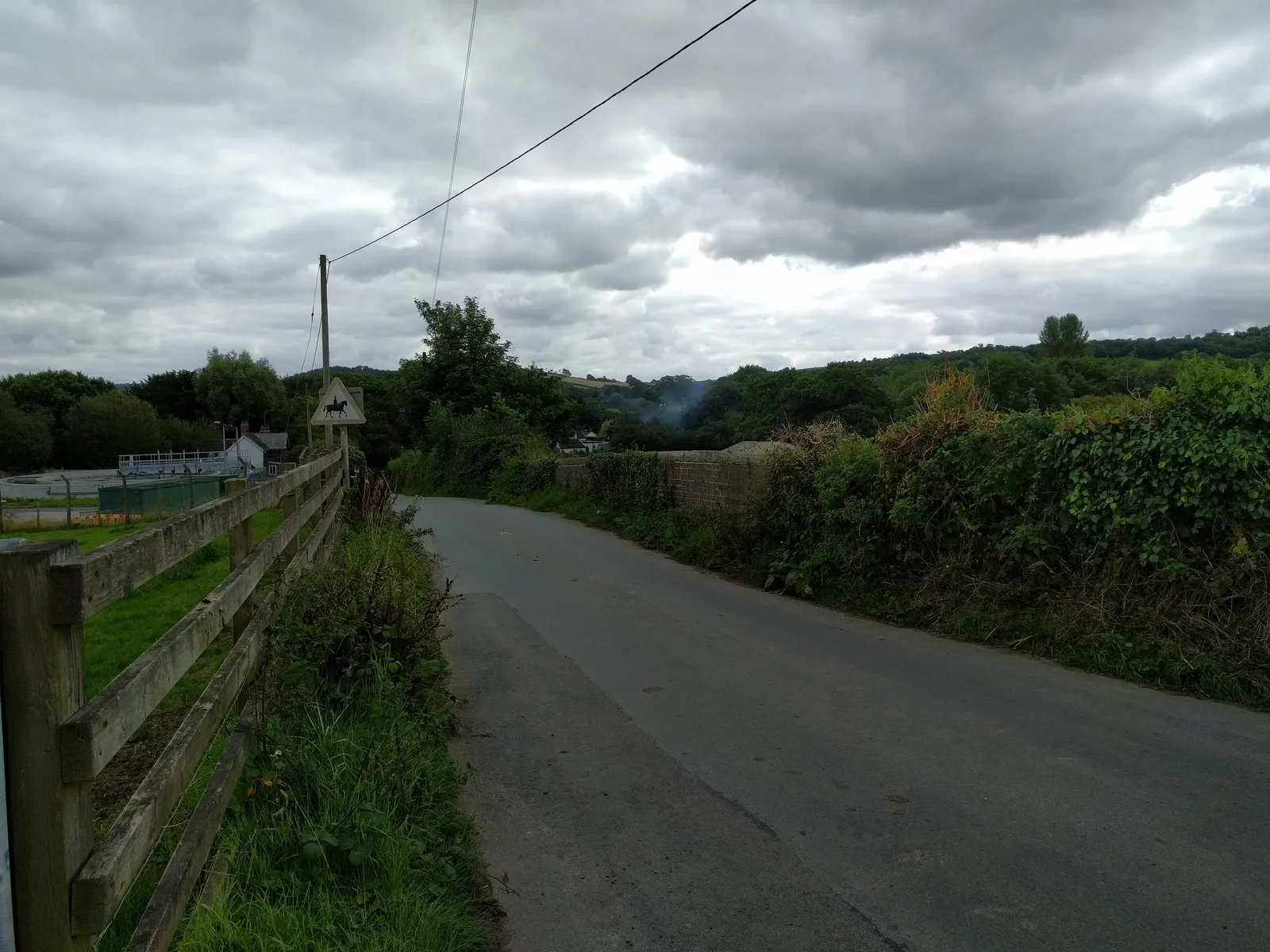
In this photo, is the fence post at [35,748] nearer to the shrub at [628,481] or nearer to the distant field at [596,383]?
the shrub at [628,481]

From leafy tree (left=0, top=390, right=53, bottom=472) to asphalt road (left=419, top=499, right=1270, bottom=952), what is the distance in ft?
88.0

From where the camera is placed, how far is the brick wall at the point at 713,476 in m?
13.2

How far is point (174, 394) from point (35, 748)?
51541mm

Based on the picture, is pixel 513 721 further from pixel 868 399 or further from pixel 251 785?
pixel 868 399

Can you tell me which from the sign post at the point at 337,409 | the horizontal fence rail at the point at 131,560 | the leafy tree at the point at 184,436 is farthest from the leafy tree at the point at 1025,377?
the leafy tree at the point at 184,436

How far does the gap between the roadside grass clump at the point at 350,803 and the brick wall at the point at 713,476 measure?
25.6ft

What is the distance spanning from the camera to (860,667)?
719cm

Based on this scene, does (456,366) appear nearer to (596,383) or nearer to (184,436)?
(184,436)

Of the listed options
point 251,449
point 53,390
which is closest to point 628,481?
point 251,449

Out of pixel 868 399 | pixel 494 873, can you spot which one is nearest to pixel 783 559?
pixel 494 873

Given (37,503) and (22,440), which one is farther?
(37,503)

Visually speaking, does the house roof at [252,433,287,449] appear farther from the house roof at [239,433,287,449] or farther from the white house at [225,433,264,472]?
the white house at [225,433,264,472]

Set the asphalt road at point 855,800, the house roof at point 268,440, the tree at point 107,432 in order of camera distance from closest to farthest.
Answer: the asphalt road at point 855,800 → the tree at point 107,432 → the house roof at point 268,440

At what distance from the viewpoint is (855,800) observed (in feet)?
15.0
